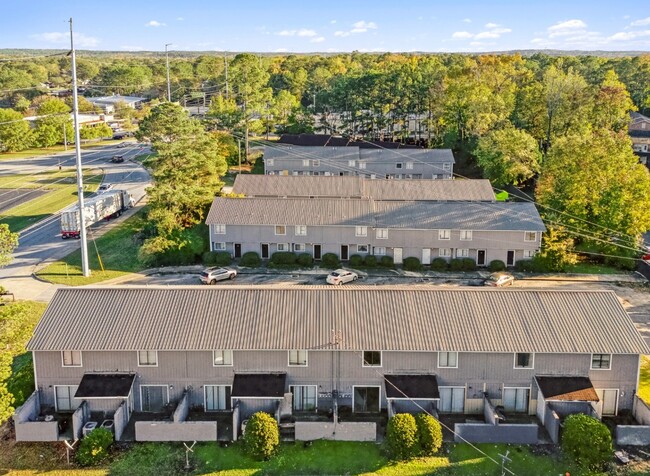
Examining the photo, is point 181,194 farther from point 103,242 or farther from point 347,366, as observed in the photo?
point 347,366

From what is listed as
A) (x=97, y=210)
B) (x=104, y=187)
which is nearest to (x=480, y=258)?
(x=97, y=210)

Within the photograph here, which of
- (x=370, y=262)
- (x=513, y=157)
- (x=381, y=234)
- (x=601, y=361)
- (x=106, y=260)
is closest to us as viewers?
(x=601, y=361)

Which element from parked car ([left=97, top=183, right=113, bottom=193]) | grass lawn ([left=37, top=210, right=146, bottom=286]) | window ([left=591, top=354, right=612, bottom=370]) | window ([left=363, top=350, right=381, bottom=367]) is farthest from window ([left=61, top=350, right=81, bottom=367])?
parked car ([left=97, top=183, right=113, bottom=193])

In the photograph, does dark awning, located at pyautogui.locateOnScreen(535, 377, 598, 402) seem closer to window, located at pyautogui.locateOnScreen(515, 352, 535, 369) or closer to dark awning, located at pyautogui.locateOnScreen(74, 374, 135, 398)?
window, located at pyautogui.locateOnScreen(515, 352, 535, 369)

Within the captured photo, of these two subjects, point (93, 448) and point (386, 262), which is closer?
point (93, 448)

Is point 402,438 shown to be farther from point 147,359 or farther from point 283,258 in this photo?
point 283,258

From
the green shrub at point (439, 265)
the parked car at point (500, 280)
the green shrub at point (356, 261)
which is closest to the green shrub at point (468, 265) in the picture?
the green shrub at point (439, 265)

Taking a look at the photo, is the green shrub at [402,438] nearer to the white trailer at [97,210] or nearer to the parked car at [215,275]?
the parked car at [215,275]
